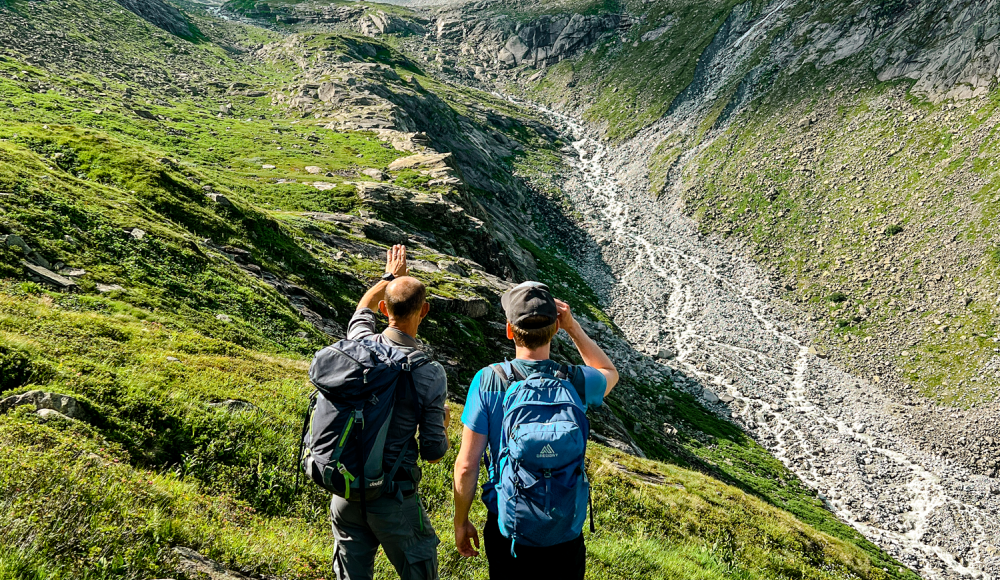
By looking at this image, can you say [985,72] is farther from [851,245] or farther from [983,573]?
[983,573]

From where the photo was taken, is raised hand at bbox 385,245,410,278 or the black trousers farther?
raised hand at bbox 385,245,410,278

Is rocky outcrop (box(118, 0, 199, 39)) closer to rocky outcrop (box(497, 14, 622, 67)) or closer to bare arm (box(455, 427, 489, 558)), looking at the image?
rocky outcrop (box(497, 14, 622, 67))

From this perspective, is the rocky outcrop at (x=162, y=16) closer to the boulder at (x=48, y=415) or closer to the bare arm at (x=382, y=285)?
the boulder at (x=48, y=415)

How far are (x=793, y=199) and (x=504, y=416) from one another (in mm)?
69632

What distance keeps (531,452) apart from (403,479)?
4.69 ft

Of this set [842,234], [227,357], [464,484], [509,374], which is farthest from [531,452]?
[842,234]

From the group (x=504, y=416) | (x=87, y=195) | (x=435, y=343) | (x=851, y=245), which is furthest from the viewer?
(x=851, y=245)

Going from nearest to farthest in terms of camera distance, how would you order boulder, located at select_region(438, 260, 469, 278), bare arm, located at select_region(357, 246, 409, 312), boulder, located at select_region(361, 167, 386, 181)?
bare arm, located at select_region(357, 246, 409, 312), boulder, located at select_region(438, 260, 469, 278), boulder, located at select_region(361, 167, 386, 181)

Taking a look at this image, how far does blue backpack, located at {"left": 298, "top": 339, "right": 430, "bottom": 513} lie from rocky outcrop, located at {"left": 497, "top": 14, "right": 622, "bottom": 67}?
15381 cm

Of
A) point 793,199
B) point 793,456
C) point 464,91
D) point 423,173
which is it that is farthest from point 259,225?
point 464,91

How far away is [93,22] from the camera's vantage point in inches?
2842

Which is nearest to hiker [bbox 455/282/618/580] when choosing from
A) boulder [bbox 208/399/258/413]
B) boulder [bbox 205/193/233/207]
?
boulder [bbox 208/399/258/413]

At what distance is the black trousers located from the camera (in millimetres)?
4020

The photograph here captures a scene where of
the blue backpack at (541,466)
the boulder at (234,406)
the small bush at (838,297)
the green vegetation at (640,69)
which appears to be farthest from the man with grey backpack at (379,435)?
the green vegetation at (640,69)
